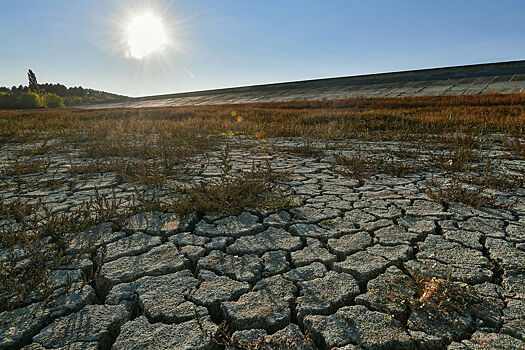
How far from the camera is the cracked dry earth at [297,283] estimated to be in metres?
1.36

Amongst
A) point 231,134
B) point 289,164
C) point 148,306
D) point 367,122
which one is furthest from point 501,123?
point 148,306

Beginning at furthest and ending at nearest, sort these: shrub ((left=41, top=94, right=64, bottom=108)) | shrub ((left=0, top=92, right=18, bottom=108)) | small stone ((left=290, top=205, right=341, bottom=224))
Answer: shrub ((left=41, top=94, right=64, bottom=108)) < shrub ((left=0, top=92, right=18, bottom=108)) < small stone ((left=290, top=205, right=341, bottom=224))

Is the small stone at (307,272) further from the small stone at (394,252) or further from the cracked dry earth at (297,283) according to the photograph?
the small stone at (394,252)

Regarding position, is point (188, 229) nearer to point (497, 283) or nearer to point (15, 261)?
point (15, 261)

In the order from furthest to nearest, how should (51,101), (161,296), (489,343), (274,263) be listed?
(51,101) → (274,263) → (161,296) → (489,343)

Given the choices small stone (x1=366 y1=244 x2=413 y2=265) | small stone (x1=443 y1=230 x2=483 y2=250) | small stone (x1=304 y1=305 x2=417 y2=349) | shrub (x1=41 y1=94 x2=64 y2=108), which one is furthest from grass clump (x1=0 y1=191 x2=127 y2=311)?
shrub (x1=41 y1=94 x2=64 y2=108)

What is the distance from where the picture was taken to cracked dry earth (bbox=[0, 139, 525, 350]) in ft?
4.47

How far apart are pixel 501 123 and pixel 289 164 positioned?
18.1 ft

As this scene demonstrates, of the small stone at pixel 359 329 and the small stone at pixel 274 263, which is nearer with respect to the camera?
the small stone at pixel 359 329

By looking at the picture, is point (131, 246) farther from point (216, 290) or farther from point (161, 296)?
point (216, 290)

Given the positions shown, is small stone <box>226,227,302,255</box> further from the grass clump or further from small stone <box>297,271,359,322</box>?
the grass clump

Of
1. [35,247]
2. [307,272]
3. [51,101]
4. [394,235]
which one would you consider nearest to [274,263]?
[307,272]

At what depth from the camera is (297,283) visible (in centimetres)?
172

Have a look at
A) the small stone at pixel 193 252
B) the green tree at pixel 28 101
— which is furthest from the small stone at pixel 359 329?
the green tree at pixel 28 101
